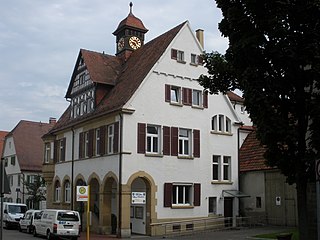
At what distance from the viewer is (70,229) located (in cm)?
2908

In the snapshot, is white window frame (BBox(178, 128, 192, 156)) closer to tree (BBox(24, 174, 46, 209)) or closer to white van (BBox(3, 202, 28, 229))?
white van (BBox(3, 202, 28, 229))

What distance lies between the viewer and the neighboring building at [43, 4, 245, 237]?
Result: 32.9 m

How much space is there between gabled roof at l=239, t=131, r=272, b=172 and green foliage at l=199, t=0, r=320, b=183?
22474mm

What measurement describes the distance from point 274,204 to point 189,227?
6081 mm

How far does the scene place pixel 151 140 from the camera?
34.0 meters

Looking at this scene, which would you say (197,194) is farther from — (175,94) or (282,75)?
(282,75)

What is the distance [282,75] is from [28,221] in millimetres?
27197

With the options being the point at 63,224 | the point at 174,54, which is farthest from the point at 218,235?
the point at 174,54

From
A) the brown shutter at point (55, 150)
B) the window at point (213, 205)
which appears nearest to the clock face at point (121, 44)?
the brown shutter at point (55, 150)

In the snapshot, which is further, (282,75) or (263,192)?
(263,192)

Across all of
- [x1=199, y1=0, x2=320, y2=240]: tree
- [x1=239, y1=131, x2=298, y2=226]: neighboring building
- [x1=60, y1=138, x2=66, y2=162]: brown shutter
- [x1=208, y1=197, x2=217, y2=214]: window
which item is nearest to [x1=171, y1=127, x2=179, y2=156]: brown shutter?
[x1=208, y1=197, x2=217, y2=214]: window

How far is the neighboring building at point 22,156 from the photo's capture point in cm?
6353

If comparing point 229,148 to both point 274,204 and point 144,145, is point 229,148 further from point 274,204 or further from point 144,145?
→ point 144,145

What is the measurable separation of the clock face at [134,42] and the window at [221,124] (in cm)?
948
